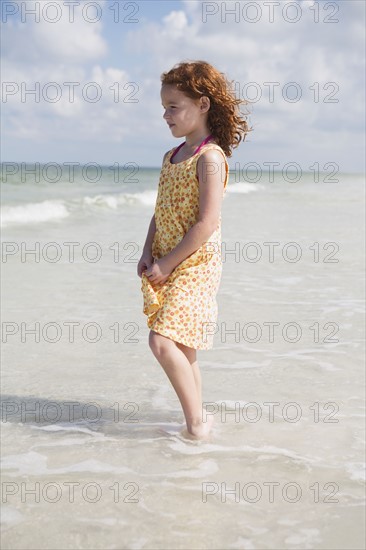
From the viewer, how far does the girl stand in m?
3.04

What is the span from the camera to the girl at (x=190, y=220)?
120 inches

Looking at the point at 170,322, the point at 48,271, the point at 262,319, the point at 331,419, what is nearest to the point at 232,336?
the point at 262,319

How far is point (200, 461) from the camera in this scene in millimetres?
2996

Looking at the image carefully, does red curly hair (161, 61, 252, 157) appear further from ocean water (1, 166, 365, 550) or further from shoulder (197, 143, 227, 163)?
ocean water (1, 166, 365, 550)

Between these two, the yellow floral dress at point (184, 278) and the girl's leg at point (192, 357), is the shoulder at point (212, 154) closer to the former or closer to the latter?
the yellow floral dress at point (184, 278)

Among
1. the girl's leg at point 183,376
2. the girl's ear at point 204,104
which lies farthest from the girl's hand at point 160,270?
the girl's ear at point 204,104

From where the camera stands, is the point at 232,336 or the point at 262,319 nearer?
the point at 232,336

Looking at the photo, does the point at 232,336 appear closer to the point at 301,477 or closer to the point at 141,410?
the point at 141,410

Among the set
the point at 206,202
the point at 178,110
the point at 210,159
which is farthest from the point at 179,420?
the point at 178,110

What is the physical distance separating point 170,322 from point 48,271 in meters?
4.43

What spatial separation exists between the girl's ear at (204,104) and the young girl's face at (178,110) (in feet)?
0.04

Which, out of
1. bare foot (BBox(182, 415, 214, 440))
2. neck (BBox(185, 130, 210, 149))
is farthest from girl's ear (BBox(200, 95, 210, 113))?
bare foot (BBox(182, 415, 214, 440))

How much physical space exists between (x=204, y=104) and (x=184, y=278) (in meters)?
0.78

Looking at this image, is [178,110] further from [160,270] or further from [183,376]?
[183,376]
